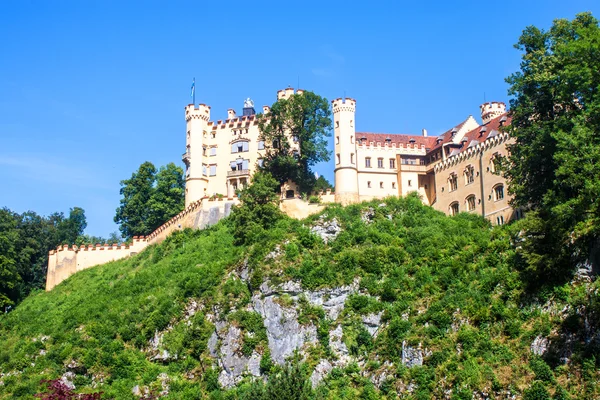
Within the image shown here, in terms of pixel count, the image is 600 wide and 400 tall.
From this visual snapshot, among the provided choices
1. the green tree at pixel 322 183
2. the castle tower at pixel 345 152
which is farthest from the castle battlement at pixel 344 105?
the green tree at pixel 322 183

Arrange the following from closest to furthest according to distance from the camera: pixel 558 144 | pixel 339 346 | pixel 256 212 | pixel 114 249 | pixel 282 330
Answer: pixel 558 144 < pixel 339 346 < pixel 282 330 < pixel 256 212 < pixel 114 249

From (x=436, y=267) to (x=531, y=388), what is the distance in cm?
1605

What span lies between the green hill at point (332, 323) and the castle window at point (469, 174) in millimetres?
6063

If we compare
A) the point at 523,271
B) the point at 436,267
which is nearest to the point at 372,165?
the point at 436,267

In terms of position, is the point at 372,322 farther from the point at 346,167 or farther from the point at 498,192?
the point at 346,167

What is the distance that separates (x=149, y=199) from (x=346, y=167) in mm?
25493

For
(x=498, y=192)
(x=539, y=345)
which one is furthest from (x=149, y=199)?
(x=539, y=345)

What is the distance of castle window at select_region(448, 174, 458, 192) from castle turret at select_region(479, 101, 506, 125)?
8.26 m

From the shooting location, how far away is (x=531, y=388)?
39.8m

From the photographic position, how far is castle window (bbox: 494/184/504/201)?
2650 inches

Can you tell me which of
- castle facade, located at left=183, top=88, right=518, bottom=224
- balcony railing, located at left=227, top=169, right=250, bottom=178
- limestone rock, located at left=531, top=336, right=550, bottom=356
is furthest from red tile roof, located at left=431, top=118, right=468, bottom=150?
limestone rock, located at left=531, top=336, right=550, bottom=356

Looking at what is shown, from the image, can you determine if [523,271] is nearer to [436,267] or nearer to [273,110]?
[436,267]

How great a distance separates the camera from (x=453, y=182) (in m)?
74.8

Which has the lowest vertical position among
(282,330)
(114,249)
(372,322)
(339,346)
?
(339,346)
